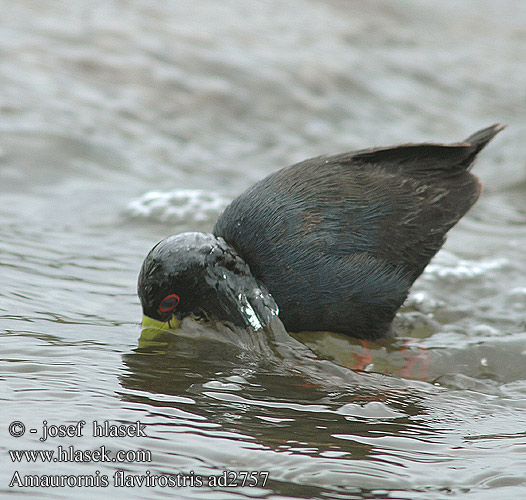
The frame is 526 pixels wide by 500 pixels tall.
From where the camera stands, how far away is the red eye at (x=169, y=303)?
4.66 m

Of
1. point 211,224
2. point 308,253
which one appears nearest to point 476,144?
point 308,253

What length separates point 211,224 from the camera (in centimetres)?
706

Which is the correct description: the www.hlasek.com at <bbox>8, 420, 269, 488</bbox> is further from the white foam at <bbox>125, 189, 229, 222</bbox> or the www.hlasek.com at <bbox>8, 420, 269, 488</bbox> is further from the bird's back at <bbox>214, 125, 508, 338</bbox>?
the white foam at <bbox>125, 189, 229, 222</bbox>

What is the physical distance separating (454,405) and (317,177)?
60.8 inches

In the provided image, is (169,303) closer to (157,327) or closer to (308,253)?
(157,327)

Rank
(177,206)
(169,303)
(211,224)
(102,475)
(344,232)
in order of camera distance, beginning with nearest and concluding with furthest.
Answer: (102,475) < (169,303) < (344,232) < (211,224) < (177,206)

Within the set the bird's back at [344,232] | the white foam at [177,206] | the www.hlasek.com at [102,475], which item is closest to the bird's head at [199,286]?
the bird's back at [344,232]

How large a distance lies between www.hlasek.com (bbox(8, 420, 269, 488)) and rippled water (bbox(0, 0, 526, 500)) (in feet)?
0.09

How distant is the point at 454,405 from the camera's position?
4027mm

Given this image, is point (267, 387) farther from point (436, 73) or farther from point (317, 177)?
point (436, 73)

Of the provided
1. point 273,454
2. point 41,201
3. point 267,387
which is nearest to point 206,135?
point 41,201

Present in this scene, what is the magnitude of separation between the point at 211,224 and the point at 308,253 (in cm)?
239

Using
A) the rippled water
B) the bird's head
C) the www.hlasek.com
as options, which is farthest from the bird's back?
the www.hlasek.com

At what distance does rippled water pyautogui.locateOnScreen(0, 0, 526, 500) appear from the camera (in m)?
3.23
